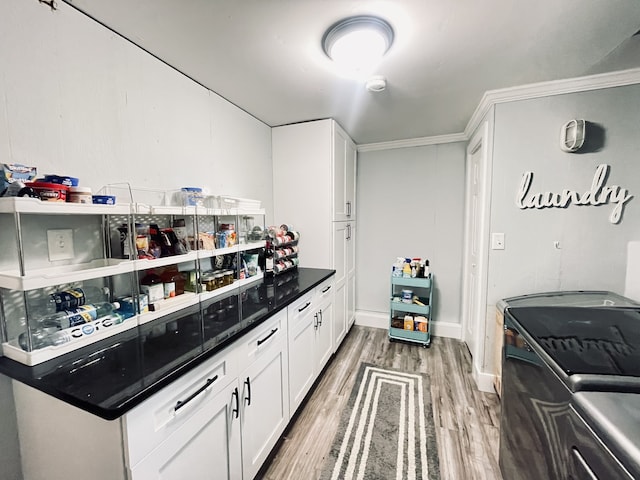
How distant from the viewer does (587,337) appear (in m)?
0.95

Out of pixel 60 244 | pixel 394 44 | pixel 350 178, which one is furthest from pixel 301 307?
pixel 350 178

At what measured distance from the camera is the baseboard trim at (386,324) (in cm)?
289

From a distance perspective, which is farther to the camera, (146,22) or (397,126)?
(397,126)

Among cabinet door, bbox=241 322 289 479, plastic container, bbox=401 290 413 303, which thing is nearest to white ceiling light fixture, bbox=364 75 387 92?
cabinet door, bbox=241 322 289 479

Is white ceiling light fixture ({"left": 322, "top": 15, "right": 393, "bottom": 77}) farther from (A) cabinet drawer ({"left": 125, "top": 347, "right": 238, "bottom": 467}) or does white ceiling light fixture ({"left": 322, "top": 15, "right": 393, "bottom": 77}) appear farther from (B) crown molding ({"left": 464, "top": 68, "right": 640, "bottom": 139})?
(A) cabinet drawer ({"left": 125, "top": 347, "right": 238, "bottom": 467})

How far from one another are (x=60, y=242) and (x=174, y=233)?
43 centimetres

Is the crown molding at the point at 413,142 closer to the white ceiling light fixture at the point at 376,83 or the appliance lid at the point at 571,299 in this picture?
the white ceiling light fixture at the point at 376,83

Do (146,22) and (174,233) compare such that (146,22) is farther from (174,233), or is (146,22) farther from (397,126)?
(397,126)

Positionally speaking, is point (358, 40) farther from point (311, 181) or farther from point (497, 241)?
point (497, 241)

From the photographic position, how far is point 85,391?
2.32 feet

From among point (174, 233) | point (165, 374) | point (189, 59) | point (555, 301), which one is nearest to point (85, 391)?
point (165, 374)

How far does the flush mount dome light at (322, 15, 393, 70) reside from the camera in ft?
3.73

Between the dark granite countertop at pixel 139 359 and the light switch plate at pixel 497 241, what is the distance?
1593mm

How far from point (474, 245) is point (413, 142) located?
4.28 feet
